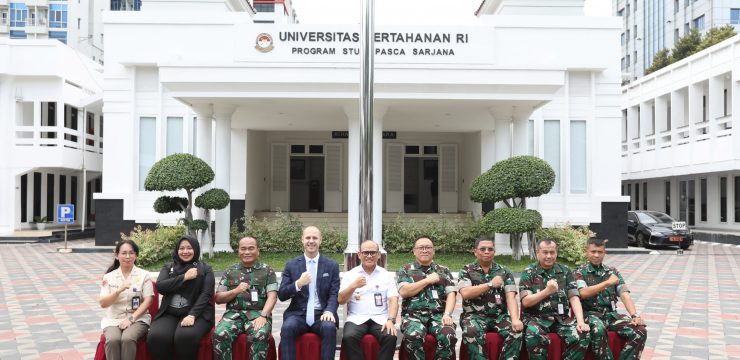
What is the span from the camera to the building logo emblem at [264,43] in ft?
49.2

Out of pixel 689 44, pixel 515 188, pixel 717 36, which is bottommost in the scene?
pixel 515 188

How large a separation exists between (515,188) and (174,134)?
9.88 m

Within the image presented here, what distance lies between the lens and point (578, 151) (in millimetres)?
19000

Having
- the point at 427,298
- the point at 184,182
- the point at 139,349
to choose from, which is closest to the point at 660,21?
the point at 184,182

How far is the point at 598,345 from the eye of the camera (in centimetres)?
569

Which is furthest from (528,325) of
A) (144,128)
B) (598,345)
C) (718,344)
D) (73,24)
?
(73,24)

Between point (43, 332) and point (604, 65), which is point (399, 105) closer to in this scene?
point (604, 65)

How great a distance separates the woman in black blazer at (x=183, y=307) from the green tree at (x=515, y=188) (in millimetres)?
9047

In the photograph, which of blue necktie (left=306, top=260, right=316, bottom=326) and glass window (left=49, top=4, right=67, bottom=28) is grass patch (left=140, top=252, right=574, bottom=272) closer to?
blue necktie (left=306, top=260, right=316, bottom=326)

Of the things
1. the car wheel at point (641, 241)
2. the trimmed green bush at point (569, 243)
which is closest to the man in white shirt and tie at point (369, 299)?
the trimmed green bush at point (569, 243)

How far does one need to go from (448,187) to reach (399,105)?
9.10 meters

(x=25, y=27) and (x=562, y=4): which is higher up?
(x=25, y=27)

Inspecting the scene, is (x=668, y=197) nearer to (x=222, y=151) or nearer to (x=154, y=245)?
(x=222, y=151)

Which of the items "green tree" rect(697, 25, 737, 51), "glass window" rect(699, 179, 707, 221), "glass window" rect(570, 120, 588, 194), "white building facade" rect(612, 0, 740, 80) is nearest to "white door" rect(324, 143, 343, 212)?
"glass window" rect(570, 120, 588, 194)
